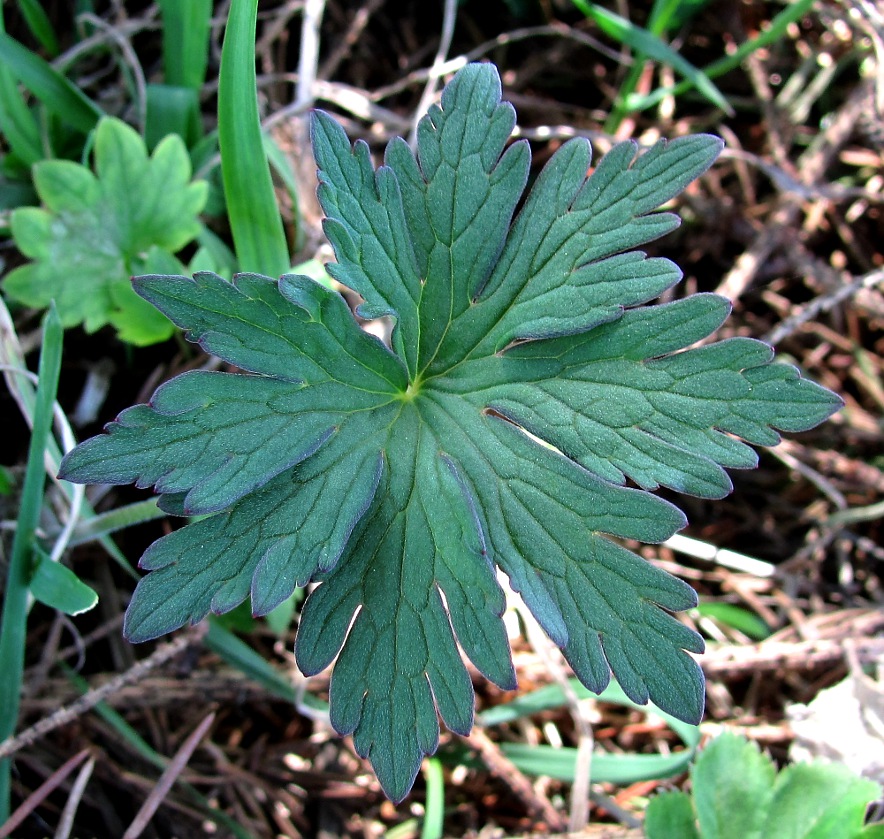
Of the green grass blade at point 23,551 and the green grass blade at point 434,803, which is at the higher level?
the green grass blade at point 23,551

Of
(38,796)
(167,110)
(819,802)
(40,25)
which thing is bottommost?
(38,796)

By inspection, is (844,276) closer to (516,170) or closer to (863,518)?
(863,518)

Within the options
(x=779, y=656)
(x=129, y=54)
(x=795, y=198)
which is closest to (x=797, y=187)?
(x=795, y=198)

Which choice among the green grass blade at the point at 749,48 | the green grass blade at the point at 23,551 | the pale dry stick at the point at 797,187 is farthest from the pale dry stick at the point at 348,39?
the green grass blade at the point at 23,551

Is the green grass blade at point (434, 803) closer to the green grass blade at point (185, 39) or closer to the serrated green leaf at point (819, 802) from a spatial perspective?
the serrated green leaf at point (819, 802)

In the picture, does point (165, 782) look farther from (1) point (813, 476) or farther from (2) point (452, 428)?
(1) point (813, 476)

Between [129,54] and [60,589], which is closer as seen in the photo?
[60,589]
